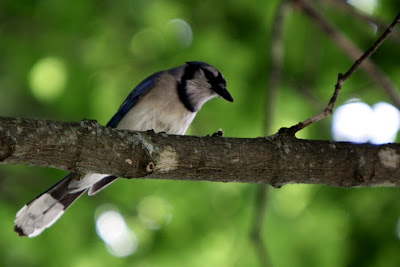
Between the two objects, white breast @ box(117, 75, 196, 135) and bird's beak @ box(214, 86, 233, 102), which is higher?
bird's beak @ box(214, 86, 233, 102)

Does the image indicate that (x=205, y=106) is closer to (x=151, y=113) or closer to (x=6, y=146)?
(x=151, y=113)

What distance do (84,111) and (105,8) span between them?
3.47 ft

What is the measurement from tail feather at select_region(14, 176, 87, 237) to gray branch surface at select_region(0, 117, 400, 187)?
150 cm

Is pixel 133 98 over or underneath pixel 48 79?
over

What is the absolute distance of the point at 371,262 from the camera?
488 cm

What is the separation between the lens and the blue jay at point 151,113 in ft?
13.3

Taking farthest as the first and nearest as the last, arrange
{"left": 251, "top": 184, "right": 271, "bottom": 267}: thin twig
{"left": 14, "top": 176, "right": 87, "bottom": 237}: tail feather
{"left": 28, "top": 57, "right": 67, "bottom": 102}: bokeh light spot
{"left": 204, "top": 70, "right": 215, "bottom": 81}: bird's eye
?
1. {"left": 28, "top": 57, "right": 67, "bottom": 102}: bokeh light spot
2. {"left": 204, "top": 70, "right": 215, "bottom": 81}: bird's eye
3. {"left": 251, "top": 184, "right": 271, "bottom": 267}: thin twig
4. {"left": 14, "top": 176, "right": 87, "bottom": 237}: tail feather

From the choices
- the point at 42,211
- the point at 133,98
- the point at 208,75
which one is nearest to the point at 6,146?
the point at 42,211

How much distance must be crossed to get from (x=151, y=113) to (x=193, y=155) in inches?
67.2

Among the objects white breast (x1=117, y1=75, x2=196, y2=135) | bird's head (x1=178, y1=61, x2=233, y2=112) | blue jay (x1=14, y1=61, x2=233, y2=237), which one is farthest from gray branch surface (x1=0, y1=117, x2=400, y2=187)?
bird's head (x1=178, y1=61, x2=233, y2=112)

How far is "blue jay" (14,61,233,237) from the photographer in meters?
4.05

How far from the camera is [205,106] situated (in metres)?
5.31

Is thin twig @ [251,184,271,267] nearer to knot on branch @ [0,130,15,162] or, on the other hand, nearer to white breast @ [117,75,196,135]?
white breast @ [117,75,196,135]

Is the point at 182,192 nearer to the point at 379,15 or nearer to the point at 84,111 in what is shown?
the point at 84,111
